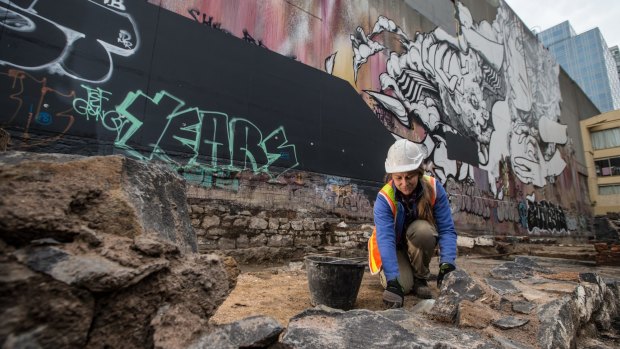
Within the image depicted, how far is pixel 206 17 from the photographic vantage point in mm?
4500

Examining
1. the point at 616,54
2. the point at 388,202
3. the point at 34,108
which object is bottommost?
the point at 388,202

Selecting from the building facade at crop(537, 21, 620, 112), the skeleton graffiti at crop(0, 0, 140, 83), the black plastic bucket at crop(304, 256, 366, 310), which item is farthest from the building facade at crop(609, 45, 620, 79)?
the skeleton graffiti at crop(0, 0, 140, 83)

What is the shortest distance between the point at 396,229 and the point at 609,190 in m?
23.1

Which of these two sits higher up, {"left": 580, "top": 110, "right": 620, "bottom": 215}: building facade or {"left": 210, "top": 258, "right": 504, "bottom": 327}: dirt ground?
{"left": 580, "top": 110, "right": 620, "bottom": 215}: building facade

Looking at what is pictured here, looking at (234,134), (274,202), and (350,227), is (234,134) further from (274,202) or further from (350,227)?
(350,227)

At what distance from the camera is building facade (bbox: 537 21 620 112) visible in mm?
42250

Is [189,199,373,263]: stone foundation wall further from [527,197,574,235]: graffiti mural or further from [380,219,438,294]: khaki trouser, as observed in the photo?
[527,197,574,235]: graffiti mural

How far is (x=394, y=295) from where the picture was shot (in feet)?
6.48

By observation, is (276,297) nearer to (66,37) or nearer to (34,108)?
(34,108)

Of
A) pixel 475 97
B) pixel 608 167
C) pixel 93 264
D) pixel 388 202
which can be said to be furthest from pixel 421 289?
pixel 608 167

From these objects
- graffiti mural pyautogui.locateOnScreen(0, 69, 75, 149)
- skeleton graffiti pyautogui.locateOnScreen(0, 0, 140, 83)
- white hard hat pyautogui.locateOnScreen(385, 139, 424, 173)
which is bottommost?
white hard hat pyautogui.locateOnScreen(385, 139, 424, 173)

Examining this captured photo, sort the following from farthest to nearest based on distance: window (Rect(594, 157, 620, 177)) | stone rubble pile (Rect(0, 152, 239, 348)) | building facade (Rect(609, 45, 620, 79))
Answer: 1. building facade (Rect(609, 45, 620, 79))
2. window (Rect(594, 157, 620, 177))
3. stone rubble pile (Rect(0, 152, 239, 348))

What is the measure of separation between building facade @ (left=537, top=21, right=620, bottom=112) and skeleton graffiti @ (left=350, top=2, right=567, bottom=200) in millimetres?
37553

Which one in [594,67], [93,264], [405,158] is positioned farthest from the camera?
[594,67]
